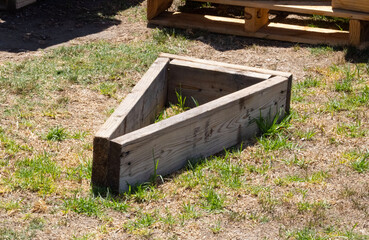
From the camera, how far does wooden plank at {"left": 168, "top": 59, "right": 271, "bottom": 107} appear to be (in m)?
4.74

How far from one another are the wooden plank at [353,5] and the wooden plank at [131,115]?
2.44 metres

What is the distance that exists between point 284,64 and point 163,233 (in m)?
3.30

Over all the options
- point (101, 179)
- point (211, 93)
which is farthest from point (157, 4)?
point (101, 179)

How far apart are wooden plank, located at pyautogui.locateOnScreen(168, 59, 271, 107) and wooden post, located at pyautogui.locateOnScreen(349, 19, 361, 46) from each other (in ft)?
7.05

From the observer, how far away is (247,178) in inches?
154

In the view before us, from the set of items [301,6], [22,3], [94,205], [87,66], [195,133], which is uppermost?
[301,6]

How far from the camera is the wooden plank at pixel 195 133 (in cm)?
358

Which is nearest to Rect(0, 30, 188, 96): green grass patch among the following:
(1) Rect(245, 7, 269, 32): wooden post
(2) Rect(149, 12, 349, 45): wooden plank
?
(2) Rect(149, 12, 349, 45): wooden plank

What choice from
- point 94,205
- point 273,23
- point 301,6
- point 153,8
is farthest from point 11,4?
point 94,205

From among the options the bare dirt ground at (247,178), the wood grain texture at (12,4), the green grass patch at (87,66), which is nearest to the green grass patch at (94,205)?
the bare dirt ground at (247,178)

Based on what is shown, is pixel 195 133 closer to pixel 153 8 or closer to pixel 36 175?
pixel 36 175

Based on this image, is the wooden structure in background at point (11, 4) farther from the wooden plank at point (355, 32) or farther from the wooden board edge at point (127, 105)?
the wooden plank at point (355, 32)

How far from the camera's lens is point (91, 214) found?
3436mm

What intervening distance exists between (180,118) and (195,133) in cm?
19
